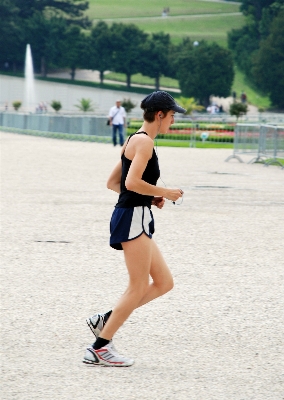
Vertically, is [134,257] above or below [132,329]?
above

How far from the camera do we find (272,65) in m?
107

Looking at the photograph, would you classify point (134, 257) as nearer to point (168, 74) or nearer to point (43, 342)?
point (43, 342)

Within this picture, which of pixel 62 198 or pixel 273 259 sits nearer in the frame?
pixel 273 259

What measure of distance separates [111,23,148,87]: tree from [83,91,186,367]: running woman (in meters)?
110

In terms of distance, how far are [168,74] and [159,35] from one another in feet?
16.3

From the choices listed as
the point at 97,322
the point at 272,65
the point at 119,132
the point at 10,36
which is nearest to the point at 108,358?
the point at 97,322

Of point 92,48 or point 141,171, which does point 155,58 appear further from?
point 141,171

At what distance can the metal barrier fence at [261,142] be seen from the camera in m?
24.4

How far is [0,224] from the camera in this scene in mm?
12008

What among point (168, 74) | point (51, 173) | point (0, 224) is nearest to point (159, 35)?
point (168, 74)

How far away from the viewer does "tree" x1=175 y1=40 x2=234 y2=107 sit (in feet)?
348

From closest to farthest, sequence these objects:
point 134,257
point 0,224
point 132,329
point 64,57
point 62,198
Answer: point 134,257
point 132,329
point 0,224
point 62,198
point 64,57

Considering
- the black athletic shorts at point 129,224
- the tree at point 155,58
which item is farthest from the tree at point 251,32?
the black athletic shorts at point 129,224

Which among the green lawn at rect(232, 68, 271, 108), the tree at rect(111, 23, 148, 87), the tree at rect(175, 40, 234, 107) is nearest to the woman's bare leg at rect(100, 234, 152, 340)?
the tree at rect(175, 40, 234, 107)
